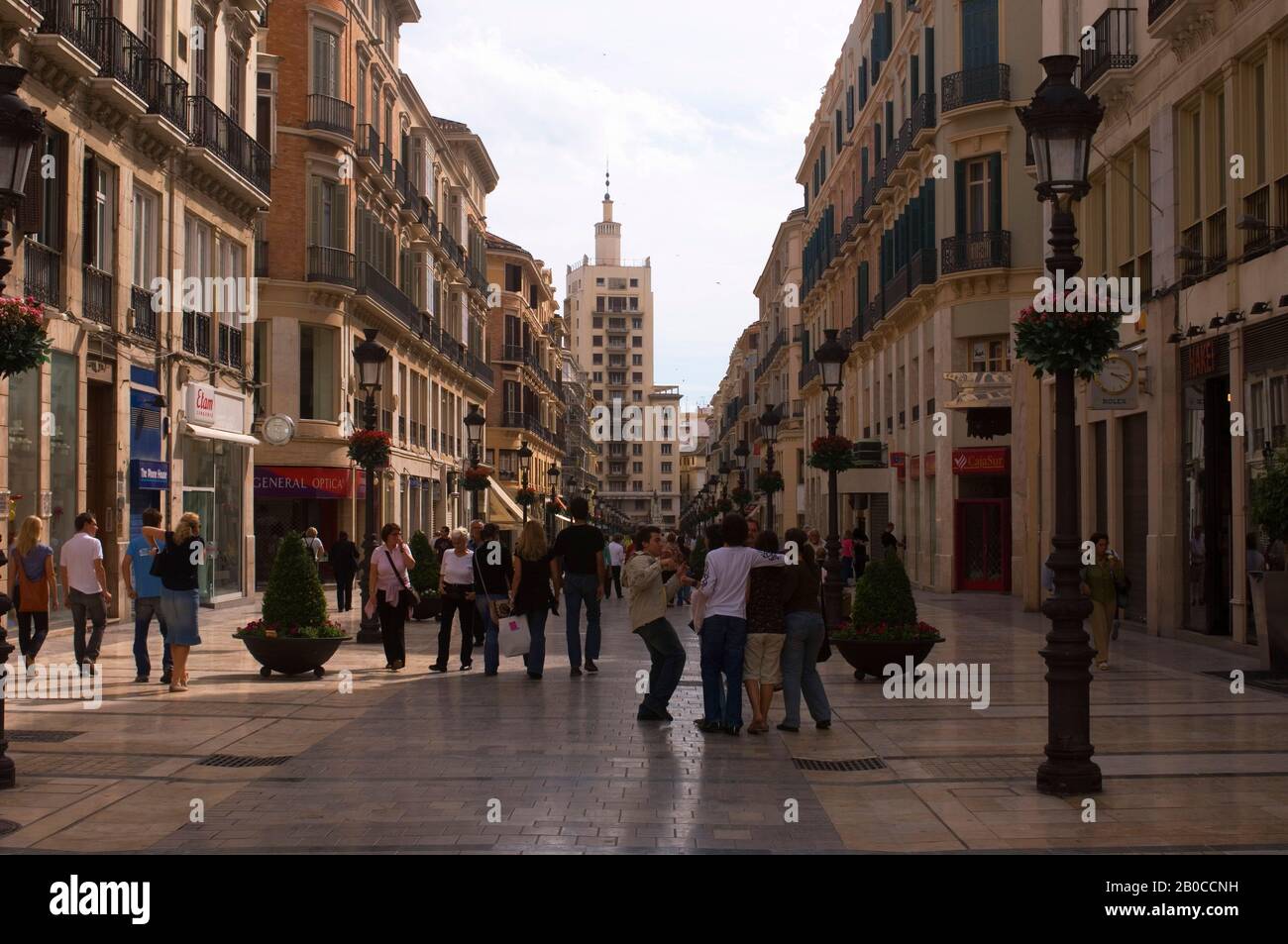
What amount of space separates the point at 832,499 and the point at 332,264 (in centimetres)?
2114

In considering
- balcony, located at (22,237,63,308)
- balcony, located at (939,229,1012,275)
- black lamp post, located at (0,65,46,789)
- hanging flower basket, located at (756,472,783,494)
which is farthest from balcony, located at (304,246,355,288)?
black lamp post, located at (0,65,46,789)

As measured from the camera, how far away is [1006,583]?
34031 millimetres

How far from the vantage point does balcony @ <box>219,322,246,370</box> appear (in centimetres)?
2923

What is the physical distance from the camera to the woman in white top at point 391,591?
16.4 m

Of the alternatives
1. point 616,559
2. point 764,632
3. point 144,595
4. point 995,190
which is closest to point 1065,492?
point 764,632

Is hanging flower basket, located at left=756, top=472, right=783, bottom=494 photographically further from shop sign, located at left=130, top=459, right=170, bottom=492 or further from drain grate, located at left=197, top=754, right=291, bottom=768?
drain grate, located at left=197, top=754, right=291, bottom=768

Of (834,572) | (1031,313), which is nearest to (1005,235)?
(834,572)

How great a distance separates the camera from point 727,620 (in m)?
11.6

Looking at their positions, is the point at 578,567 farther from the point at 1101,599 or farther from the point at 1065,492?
the point at 1065,492

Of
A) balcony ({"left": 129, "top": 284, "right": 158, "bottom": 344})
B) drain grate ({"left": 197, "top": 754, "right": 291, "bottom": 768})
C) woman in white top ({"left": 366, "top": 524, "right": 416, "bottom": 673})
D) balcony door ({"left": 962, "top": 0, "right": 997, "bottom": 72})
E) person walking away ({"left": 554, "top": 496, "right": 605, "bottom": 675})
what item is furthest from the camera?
balcony door ({"left": 962, "top": 0, "right": 997, "bottom": 72})

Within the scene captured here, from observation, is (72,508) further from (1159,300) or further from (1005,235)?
(1005,235)

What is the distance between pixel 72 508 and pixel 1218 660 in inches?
626

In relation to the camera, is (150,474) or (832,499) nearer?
(832,499)

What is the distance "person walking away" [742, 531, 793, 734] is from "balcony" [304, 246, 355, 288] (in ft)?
94.7
